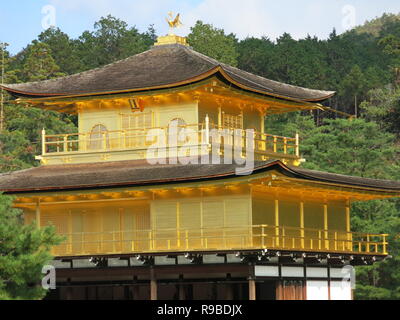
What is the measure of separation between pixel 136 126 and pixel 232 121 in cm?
392

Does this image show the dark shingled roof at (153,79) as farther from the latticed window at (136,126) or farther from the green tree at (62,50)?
the green tree at (62,50)

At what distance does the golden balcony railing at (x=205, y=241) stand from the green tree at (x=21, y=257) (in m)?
7.09

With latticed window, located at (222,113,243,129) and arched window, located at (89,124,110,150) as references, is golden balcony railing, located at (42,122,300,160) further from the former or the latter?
latticed window, located at (222,113,243,129)

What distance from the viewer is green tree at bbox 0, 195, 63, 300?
34.4 metres

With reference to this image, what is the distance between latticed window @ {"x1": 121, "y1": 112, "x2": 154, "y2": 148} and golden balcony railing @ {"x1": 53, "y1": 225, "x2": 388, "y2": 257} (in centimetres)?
400

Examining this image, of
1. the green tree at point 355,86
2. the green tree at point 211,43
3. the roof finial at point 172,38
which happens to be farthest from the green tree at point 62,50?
the roof finial at point 172,38

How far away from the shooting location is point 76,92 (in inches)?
1843

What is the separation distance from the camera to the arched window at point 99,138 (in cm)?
4703

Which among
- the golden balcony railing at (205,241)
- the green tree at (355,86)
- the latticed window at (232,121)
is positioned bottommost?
the golden balcony railing at (205,241)
